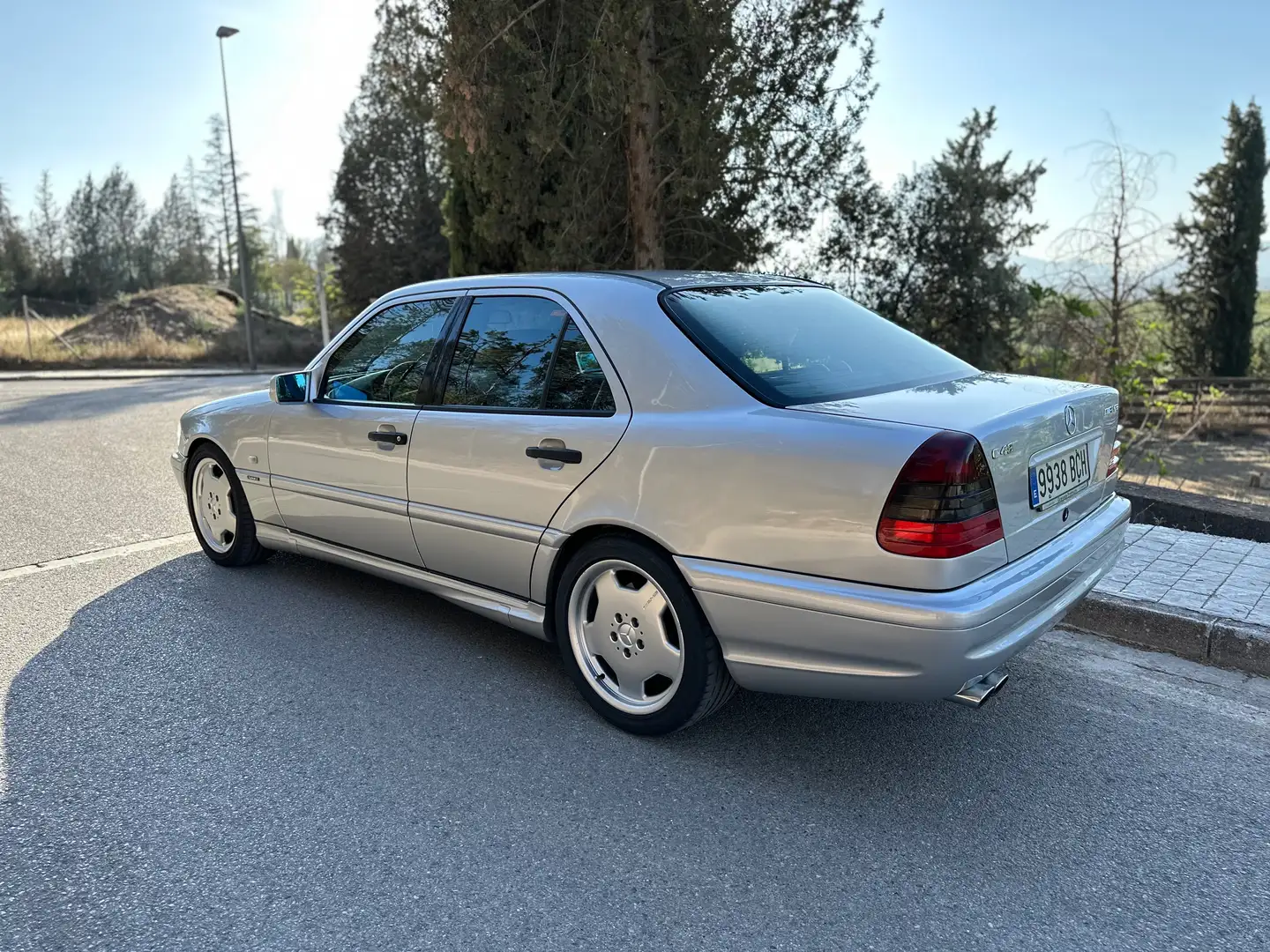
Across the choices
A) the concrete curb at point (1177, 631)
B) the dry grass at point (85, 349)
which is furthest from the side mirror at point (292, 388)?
the dry grass at point (85, 349)

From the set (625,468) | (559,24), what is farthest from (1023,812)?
(559,24)

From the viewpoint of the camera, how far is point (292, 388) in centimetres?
450

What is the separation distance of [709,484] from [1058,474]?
117 cm

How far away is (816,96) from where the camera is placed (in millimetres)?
10609

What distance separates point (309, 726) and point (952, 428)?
7.87ft

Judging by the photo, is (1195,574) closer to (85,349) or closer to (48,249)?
(85,349)

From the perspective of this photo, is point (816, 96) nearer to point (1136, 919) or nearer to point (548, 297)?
point (548, 297)

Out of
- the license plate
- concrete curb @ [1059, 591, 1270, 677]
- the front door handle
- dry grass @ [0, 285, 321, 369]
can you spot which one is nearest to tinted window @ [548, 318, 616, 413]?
the front door handle

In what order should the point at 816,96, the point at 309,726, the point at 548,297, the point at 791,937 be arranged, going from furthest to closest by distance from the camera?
the point at 816,96, the point at 548,297, the point at 309,726, the point at 791,937

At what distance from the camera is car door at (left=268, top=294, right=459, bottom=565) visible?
3.96m

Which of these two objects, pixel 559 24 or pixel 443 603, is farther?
pixel 559 24

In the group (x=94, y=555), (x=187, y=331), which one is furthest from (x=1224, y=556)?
(x=187, y=331)

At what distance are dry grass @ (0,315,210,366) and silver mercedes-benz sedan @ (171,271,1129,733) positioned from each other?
27279mm

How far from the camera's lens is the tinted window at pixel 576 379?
128 inches
